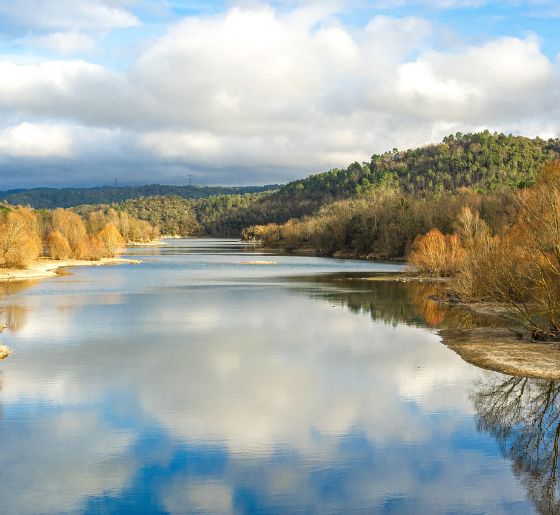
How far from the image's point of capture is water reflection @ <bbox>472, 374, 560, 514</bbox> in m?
14.3

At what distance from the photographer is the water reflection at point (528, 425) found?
46.9ft

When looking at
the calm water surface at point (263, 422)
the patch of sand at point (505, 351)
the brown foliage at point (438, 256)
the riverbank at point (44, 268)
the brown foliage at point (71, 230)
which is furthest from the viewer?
the brown foliage at point (71, 230)

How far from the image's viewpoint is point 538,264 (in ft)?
92.2

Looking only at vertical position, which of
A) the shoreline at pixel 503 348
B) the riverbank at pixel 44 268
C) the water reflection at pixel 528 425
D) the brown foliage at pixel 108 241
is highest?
the brown foliage at pixel 108 241

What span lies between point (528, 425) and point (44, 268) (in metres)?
78.7

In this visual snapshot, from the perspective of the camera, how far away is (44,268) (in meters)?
87.1

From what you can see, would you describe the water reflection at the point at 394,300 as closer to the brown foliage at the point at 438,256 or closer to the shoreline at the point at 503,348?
the shoreline at the point at 503,348

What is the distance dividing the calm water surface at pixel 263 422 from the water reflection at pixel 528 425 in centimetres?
6

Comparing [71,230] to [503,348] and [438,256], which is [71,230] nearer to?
[438,256]

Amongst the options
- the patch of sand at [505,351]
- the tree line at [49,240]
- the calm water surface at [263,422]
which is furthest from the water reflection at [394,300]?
the tree line at [49,240]

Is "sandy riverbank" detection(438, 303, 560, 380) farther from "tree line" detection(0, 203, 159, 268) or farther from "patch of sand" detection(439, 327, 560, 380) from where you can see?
"tree line" detection(0, 203, 159, 268)

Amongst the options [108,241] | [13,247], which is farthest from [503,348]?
[108,241]

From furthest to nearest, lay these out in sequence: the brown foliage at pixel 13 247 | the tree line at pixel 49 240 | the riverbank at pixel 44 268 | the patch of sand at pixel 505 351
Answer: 1. the tree line at pixel 49 240
2. the brown foliage at pixel 13 247
3. the riverbank at pixel 44 268
4. the patch of sand at pixel 505 351

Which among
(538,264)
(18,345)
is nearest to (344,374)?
(538,264)
